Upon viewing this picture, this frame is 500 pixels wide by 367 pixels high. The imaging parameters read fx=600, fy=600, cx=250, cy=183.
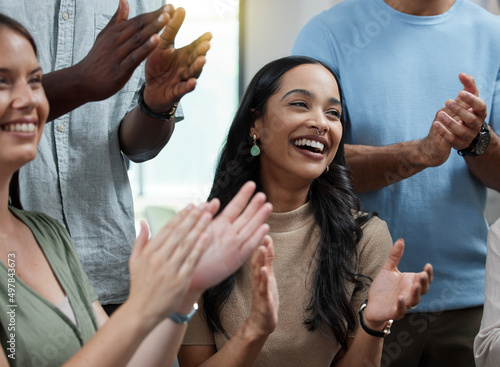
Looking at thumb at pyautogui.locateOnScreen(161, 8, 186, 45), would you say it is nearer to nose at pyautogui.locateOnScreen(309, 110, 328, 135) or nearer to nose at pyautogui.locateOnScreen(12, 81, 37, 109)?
nose at pyautogui.locateOnScreen(12, 81, 37, 109)

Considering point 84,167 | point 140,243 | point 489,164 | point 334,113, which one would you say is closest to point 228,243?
point 140,243

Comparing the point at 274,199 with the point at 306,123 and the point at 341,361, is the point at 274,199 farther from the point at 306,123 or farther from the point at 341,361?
the point at 341,361

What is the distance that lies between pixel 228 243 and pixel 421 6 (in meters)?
1.30

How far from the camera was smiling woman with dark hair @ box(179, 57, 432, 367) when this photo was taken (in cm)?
152

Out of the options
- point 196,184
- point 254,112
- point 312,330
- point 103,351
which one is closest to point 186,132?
point 196,184

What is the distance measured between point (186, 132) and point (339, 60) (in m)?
0.90

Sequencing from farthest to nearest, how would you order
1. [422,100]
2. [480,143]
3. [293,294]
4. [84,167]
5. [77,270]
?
1. [422,100]
2. [480,143]
3. [293,294]
4. [84,167]
5. [77,270]

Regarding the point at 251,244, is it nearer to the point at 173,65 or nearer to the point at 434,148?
the point at 173,65

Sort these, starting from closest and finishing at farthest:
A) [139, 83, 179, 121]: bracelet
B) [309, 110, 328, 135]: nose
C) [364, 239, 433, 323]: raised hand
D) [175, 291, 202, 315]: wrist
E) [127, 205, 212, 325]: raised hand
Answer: [127, 205, 212, 325]: raised hand, [175, 291, 202, 315]: wrist, [364, 239, 433, 323]: raised hand, [139, 83, 179, 121]: bracelet, [309, 110, 328, 135]: nose

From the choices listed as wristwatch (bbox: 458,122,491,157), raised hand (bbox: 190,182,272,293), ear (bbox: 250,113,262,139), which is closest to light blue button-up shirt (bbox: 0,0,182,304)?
ear (bbox: 250,113,262,139)

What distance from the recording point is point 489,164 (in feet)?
5.78

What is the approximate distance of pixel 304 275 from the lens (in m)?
1.61

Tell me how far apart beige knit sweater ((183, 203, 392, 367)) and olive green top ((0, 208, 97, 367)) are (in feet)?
1.55

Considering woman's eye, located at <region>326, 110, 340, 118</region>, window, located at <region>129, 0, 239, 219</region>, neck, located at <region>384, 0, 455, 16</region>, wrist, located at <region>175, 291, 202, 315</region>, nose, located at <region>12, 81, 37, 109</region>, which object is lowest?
window, located at <region>129, 0, 239, 219</region>
